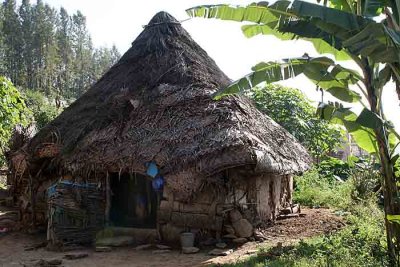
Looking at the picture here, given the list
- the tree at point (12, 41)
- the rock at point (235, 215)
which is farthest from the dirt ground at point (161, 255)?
the tree at point (12, 41)

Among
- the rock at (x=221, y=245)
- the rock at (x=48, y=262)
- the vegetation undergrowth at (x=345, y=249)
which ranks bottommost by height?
the rock at (x=48, y=262)

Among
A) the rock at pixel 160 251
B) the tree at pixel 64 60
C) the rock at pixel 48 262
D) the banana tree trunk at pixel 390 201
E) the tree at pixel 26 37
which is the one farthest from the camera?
the tree at pixel 64 60

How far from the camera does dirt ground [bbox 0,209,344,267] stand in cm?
A: 720

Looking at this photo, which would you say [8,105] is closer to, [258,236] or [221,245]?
[221,245]

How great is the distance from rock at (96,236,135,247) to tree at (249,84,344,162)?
339 inches

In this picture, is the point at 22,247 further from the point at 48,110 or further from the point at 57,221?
the point at 48,110

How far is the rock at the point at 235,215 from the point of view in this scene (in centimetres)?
836

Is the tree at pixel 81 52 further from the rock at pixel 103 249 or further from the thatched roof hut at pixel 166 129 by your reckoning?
the rock at pixel 103 249

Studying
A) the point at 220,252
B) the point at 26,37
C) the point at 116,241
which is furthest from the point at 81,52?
the point at 220,252

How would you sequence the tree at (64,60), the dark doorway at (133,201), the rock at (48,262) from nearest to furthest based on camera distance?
the rock at (48,262)
the dark doorway at (133,201)
the tree at (64,60)

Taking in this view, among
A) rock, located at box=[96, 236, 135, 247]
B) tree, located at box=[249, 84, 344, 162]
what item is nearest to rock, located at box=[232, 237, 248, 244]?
rock, located at box=[96, 236, 135, 247]

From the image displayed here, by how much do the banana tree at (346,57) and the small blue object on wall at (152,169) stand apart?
282cm

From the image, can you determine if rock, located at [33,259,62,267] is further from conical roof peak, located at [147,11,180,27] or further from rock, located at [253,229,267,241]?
conical roof peak, located at [147,11,180,27]

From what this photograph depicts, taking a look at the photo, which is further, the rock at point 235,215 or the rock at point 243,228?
the rock at point 235,215
